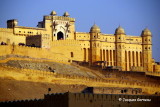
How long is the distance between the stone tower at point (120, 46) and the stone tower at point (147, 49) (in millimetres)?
3996

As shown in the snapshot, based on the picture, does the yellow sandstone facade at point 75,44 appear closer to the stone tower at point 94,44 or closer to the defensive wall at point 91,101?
the stone tower at point 94,44

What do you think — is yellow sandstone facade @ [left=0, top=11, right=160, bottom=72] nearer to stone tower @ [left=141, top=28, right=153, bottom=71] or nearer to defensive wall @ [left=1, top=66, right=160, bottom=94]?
stone tower @ [left=141, top=28, right=153, bottom=71]

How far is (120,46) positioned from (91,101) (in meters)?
52.4

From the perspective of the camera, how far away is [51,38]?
A: 339 ft

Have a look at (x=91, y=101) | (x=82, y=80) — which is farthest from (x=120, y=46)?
(x=91, y=101)

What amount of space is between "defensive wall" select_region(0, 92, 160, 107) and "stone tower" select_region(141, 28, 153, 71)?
49.0 meters

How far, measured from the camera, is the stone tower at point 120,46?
111 meters

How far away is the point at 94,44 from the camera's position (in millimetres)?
107938

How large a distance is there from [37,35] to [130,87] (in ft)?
48.0

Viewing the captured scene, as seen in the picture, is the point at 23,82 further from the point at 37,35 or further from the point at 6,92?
the point at 37,35

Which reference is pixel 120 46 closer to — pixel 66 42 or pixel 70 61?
pixel 66 42

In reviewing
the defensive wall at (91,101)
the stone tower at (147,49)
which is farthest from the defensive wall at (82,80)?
the defensive wall at (91,101)

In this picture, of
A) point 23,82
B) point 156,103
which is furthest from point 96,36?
point 156,103

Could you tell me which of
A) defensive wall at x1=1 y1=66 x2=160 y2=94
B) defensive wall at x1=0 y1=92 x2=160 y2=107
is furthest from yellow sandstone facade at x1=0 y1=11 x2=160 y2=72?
defensive wall at x1=0 y1=92 x2=160 y2=107
